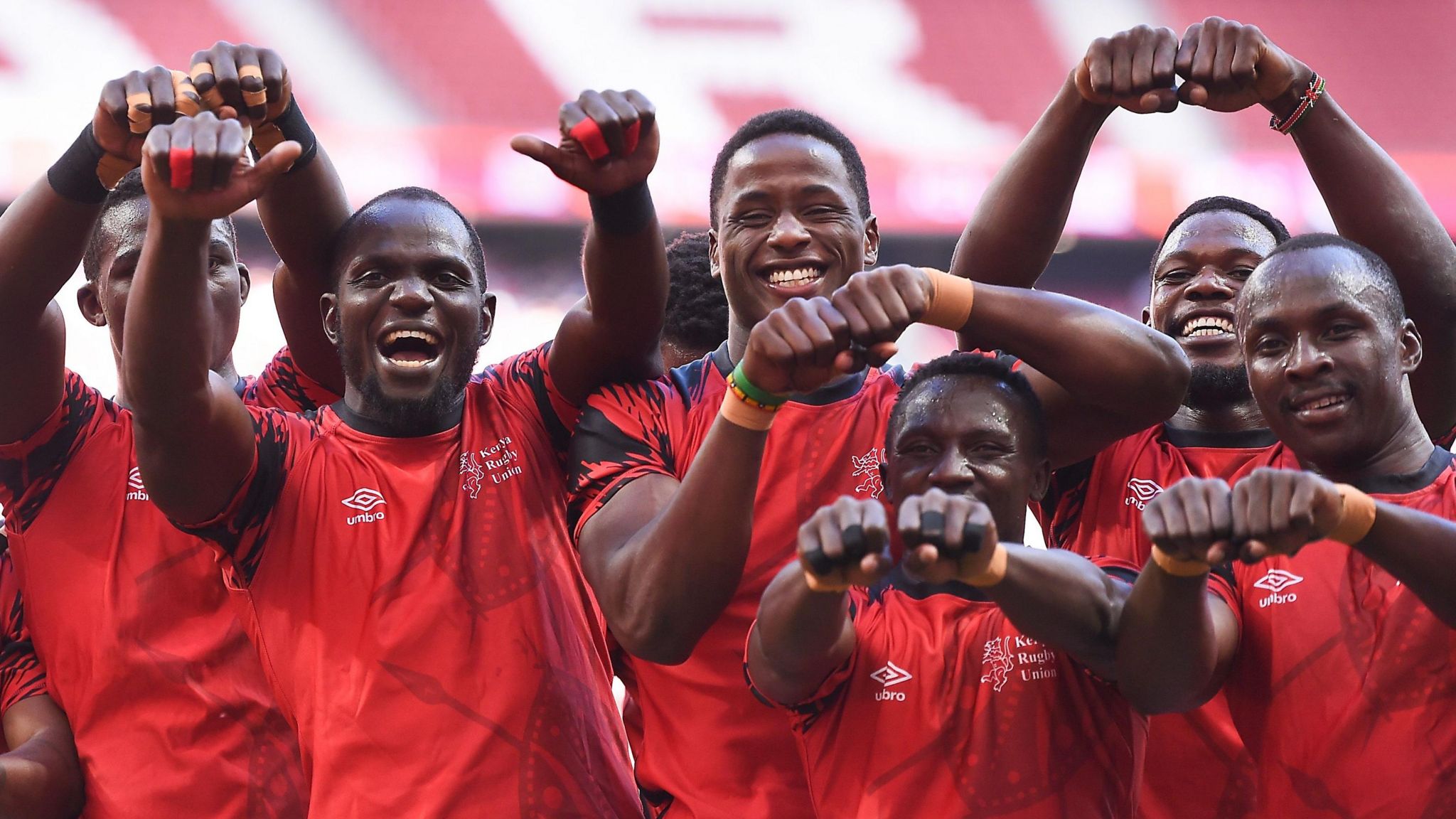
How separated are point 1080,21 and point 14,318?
7.50m

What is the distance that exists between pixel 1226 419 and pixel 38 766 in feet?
9.04

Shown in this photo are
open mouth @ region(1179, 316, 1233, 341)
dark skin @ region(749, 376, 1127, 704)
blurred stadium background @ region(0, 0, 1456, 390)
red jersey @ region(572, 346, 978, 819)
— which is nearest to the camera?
dark skin @ region(749, 376, 1127, 704)

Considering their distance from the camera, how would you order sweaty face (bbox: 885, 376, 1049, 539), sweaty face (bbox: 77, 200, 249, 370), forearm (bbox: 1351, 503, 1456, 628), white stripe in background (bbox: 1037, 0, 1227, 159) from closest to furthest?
1. forearm (bbox: 1351, 503, 1456, 628)
2. sweaty face (bbox: 885, 376, 1049, 539)
3. sweaty face (bbox: 77, 200, 249, 370)
4. white stripe in background (bbox: 1037, 0, 1227, 159)

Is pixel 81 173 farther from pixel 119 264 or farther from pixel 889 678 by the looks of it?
pixel 889 678

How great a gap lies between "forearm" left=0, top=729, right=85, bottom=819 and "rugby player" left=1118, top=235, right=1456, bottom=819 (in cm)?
236

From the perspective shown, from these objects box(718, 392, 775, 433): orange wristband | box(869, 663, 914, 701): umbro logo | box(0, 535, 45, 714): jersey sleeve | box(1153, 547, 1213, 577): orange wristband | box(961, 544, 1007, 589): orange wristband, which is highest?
box(718, 392, 775, 433): orange wristband

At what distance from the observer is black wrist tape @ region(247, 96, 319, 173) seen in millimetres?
3564

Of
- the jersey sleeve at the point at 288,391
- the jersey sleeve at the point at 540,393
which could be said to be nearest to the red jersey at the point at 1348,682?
the jersey sleeve at the point at 540,393

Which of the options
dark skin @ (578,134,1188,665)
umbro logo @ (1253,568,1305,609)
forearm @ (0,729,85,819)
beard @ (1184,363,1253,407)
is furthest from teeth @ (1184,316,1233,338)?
forearm @ (0,729,85,819)

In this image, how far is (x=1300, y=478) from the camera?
257cm

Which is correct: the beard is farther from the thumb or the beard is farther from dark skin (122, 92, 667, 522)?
the thumb

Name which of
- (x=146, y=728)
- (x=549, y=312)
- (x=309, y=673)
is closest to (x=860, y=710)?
(x=309, y=673)

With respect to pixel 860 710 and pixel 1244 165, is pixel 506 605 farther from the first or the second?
pixel 1244 165

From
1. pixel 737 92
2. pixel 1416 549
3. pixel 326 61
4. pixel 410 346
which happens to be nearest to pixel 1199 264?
pixel 1416 549
